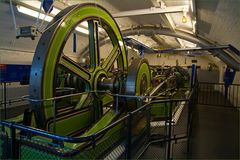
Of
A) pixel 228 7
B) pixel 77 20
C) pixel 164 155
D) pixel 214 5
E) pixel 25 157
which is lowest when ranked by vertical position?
pixel 164 155

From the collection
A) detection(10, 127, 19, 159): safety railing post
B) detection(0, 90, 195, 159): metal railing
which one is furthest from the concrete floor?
detection(10, 127, 19, 159): safety railing post

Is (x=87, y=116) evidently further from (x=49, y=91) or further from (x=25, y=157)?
(x=25, y=157)

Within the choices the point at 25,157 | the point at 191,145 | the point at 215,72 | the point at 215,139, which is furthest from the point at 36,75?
the point at 215,72

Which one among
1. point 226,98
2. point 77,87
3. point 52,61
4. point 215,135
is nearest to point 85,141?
point 52,61

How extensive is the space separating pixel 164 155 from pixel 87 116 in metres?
1.26

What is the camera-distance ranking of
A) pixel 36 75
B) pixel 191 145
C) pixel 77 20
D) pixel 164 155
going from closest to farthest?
pixel 36 75 → pixel 77 20 → pixel 164 155 → pixel 191 145

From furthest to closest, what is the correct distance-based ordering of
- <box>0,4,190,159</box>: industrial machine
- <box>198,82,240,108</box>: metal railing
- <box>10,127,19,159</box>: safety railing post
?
<box>198,82,240,108</box>: metal railing < <box>0,4,190,159</box>: industrial machine < <box>10,127,19,159</box>: safety railing post

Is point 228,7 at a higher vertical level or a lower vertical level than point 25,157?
higher

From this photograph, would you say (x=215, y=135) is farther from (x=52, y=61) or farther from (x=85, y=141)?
(x=52, y=61)

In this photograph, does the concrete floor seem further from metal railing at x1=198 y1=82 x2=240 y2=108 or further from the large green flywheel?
the large green flywheel

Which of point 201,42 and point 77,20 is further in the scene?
point 201,42

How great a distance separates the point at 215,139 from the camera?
3127 mm

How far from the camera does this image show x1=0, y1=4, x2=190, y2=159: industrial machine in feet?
5.61

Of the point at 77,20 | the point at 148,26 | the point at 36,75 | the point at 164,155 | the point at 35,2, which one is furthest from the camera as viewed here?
the point at 148,26
